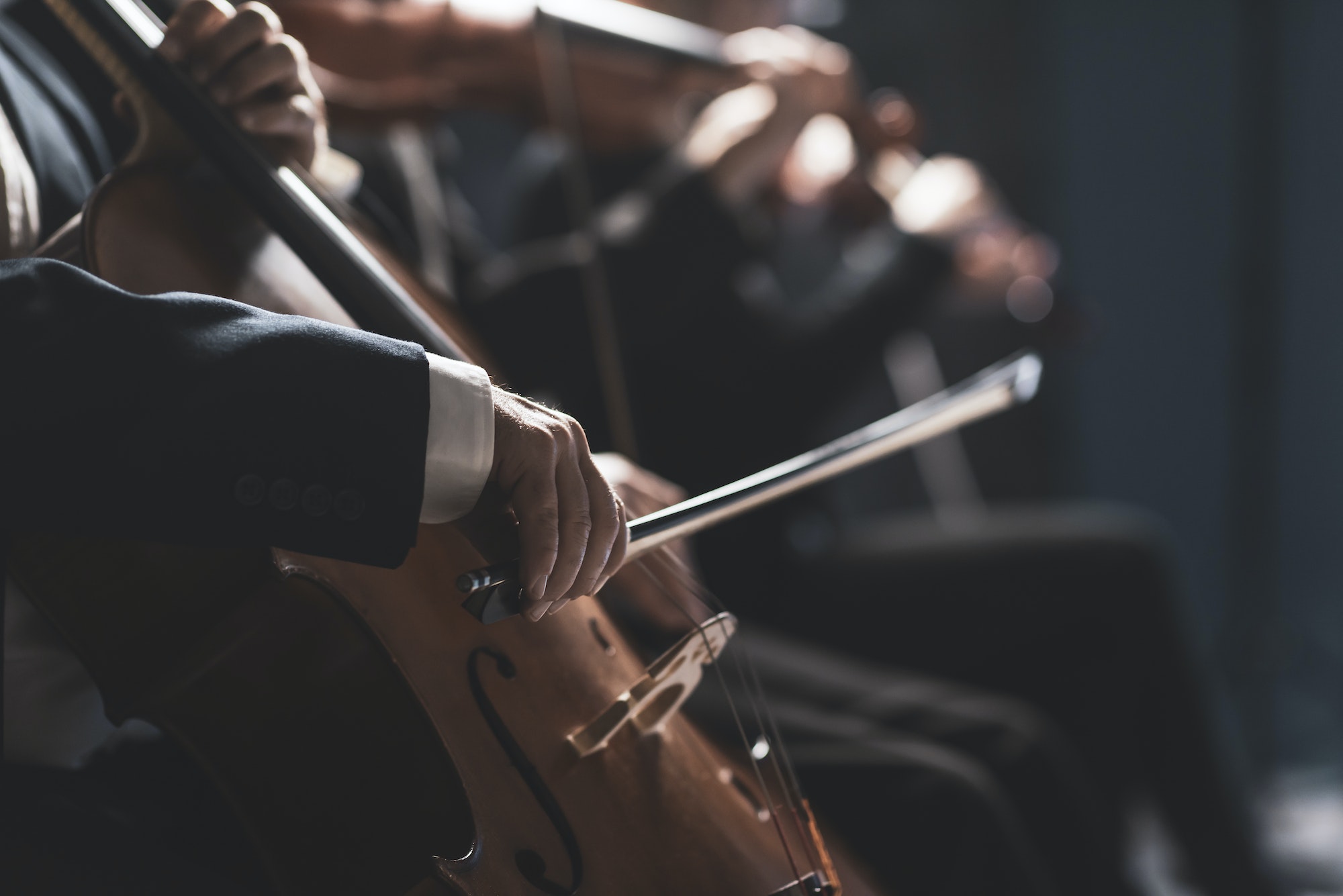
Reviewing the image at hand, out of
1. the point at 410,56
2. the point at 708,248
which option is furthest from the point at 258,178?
the point at 708,248

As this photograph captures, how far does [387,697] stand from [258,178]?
25 cm

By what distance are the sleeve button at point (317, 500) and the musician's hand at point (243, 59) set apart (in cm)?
25

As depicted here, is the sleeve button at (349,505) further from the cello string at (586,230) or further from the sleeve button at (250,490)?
the cello string at (586,230)

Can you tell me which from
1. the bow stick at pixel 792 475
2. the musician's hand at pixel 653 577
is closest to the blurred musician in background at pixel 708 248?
the musician's hand at pixel 653 577

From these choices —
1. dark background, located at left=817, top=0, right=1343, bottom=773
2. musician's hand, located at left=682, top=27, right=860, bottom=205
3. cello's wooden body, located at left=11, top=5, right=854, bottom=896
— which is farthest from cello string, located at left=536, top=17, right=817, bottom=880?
dark background, located at left=817, top=0, right=1343, bottom=773

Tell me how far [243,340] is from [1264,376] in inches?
83.3

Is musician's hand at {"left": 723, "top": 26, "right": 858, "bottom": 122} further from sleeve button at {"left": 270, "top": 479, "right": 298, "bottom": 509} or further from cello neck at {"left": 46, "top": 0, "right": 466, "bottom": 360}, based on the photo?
sleeve button at {"left": 270, "top": 479, "right": 298, "bottom": 509}

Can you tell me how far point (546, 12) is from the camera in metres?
1.07

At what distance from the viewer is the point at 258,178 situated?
48 centimetres

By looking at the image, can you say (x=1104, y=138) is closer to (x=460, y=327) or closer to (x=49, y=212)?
(x=460, y=327)

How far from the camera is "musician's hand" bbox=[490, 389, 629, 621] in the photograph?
35 centimetres

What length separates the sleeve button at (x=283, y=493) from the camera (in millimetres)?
346

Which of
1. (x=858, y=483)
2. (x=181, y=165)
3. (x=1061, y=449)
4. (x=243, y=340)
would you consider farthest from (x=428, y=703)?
A: (x=1061, y=449)

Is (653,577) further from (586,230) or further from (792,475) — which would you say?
(586,230)
